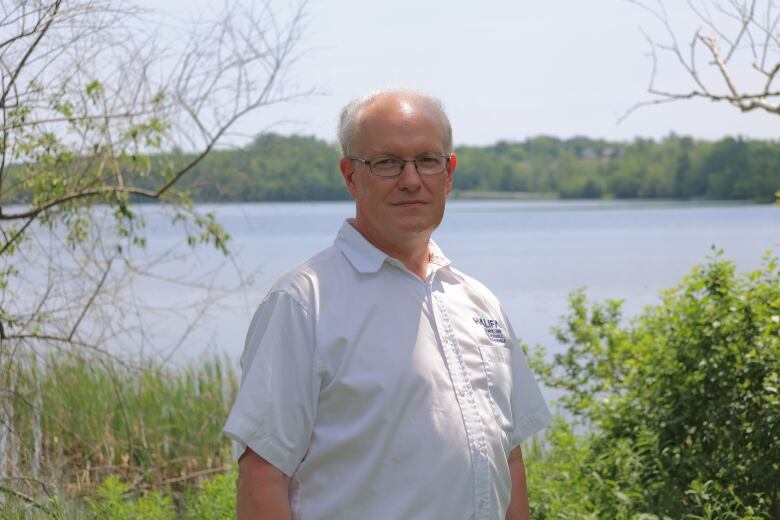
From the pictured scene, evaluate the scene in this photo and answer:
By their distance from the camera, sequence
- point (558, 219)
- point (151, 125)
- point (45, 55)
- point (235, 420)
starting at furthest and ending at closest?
point (558, 219), point (151, 125), point (45, 55), point (235, 420)

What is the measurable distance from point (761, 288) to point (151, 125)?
351cm

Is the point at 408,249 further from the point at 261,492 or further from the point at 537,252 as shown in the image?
the point at 537,252

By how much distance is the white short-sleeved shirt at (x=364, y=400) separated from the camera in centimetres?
244

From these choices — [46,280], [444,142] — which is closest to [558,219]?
[46,280]

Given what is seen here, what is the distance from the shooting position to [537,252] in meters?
34.7

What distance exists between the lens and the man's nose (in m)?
2.61

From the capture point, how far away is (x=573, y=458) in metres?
5.91

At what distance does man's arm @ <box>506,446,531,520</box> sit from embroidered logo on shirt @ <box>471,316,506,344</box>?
0.29 m

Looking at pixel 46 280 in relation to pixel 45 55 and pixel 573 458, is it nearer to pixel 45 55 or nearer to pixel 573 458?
pixel 45 55

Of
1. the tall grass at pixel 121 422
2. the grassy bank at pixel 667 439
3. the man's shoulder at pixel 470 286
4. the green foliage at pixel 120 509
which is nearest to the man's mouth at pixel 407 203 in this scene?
the man's shoulder at pixel 470 286

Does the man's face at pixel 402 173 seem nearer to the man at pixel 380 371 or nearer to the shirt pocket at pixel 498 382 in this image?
the man at pixel 380 371

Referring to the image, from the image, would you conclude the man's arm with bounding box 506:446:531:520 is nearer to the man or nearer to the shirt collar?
the man

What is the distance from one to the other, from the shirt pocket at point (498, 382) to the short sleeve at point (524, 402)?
73 mm

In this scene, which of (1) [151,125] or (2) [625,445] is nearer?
(2) [625,445]
